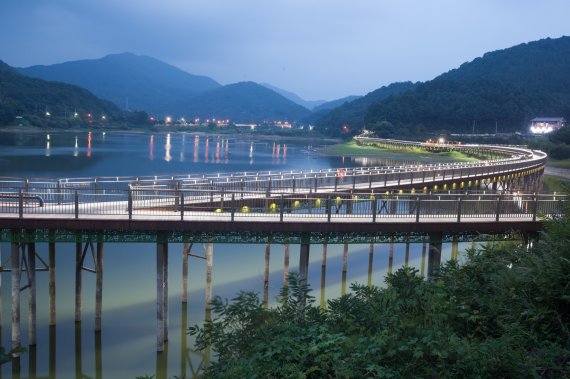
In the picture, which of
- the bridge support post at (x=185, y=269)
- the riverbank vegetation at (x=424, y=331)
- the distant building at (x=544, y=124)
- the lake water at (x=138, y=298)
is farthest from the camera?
the distant building at (x=544, y=124)

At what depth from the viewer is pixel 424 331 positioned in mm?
10258

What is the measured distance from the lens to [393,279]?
1375 cm

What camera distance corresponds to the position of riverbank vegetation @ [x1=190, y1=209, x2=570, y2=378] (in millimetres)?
9211

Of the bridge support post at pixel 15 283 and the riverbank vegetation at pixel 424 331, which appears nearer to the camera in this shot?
the riverbank vegetation at pixel 424 331

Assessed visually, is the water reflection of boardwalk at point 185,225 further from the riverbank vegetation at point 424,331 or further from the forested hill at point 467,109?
the forested hill at point 467,109

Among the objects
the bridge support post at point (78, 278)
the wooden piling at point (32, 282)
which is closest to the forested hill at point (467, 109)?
the bridge support post at point (78, 278)

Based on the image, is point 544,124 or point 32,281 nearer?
point 32,281

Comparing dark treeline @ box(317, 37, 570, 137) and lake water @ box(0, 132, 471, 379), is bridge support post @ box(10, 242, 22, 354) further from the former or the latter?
dark treeline @ box(317, 37, 570, 137)

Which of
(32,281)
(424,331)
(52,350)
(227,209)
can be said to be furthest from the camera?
(227,209)

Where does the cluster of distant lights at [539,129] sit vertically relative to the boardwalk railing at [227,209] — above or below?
above

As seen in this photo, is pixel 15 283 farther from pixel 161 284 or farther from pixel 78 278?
pixel 161 284

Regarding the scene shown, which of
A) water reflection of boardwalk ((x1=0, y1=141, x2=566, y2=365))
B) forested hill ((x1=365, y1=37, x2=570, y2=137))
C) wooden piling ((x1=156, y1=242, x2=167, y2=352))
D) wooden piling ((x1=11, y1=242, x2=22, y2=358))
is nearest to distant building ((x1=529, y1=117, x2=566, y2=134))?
forested hill ((x1=365, y1=37, x2=570, y2=137))

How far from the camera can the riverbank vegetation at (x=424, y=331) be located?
921cm

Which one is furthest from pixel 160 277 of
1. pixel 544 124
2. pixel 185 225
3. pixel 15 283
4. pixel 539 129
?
pixel 544 124
